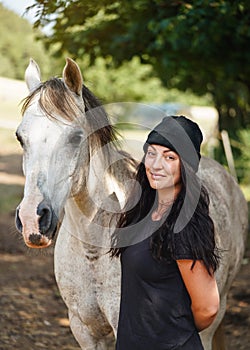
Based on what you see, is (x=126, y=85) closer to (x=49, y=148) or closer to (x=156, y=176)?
(x=49, y=148)

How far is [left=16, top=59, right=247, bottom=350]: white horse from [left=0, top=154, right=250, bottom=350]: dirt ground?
0.60 m

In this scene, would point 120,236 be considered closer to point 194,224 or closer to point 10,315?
point 194,224

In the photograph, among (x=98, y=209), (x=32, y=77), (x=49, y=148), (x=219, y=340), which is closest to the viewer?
(x=49, y=148)

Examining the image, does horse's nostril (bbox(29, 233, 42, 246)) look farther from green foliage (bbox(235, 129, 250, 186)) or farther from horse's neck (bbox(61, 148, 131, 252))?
green foliage (bbox(235, 129, 250, 186))

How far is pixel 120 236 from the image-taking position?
242cm

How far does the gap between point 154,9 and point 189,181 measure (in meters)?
3.76

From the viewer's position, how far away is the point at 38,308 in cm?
540

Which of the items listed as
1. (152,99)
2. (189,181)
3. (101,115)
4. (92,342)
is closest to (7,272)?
(92,342)

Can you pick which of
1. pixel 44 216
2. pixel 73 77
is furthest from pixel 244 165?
pixel 44 216

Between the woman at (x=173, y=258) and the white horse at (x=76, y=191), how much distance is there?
14.8 inches

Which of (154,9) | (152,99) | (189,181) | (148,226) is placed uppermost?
(189,181)

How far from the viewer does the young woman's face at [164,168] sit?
80.8 inches

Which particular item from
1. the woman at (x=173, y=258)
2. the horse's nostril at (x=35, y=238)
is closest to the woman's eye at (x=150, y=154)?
the woman at (x=173, y=258)

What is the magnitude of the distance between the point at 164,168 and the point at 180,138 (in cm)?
13
